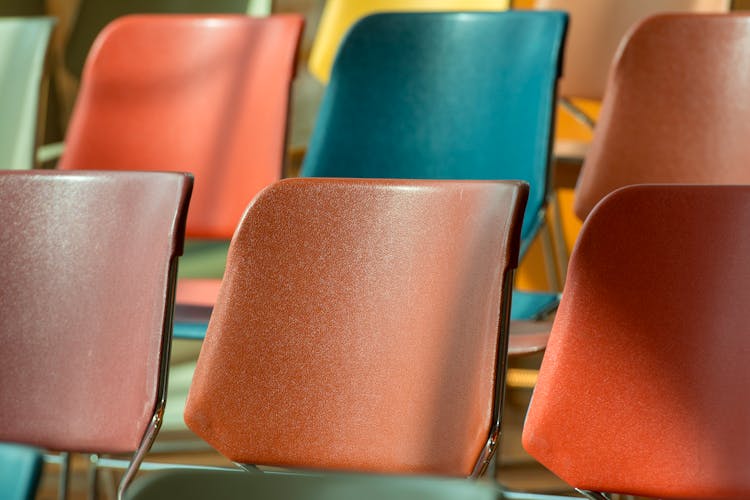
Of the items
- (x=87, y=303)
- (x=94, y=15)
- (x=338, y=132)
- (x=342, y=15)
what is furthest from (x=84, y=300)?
(x=94, y=15)

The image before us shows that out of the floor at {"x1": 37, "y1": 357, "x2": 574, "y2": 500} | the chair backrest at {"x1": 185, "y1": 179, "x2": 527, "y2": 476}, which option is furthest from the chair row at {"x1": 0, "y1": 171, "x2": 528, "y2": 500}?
the floor at {"x1": 37, "y1": 357, "x2": 574, "y2": 500}

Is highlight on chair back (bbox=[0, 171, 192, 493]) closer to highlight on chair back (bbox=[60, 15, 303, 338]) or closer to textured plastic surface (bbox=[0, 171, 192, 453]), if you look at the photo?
textured plastic surface (bbox=[0, 171, 192, 453])

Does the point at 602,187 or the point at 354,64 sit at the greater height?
the point at 354,64

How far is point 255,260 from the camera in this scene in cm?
137

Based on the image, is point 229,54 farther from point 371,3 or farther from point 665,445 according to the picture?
point 665,445

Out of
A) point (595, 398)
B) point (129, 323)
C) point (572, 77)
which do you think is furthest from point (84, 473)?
point (595, 398)

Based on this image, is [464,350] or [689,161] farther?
[689,161]

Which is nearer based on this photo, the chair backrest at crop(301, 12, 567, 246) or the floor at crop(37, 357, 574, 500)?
the chair backrest at crop(301, 12, 567, 246)

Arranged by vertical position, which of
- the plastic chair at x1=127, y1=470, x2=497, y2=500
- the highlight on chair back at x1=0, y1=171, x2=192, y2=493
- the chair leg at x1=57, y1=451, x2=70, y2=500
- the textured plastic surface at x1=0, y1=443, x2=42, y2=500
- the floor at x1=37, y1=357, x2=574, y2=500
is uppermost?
the plastic chair at x1=127, y1=470, x2=497, y2=500

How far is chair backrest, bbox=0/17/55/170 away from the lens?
231cm

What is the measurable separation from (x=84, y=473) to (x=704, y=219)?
1687 mm

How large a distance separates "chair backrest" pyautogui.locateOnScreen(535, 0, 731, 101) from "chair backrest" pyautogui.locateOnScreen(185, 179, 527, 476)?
1.41 metres

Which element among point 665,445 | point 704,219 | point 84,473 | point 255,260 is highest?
point 704,219

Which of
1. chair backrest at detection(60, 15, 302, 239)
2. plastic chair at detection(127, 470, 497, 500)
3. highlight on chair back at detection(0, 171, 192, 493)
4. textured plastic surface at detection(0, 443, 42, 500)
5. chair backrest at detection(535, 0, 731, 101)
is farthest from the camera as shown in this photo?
chair backrest at detection(535, 0, 731, 101)
